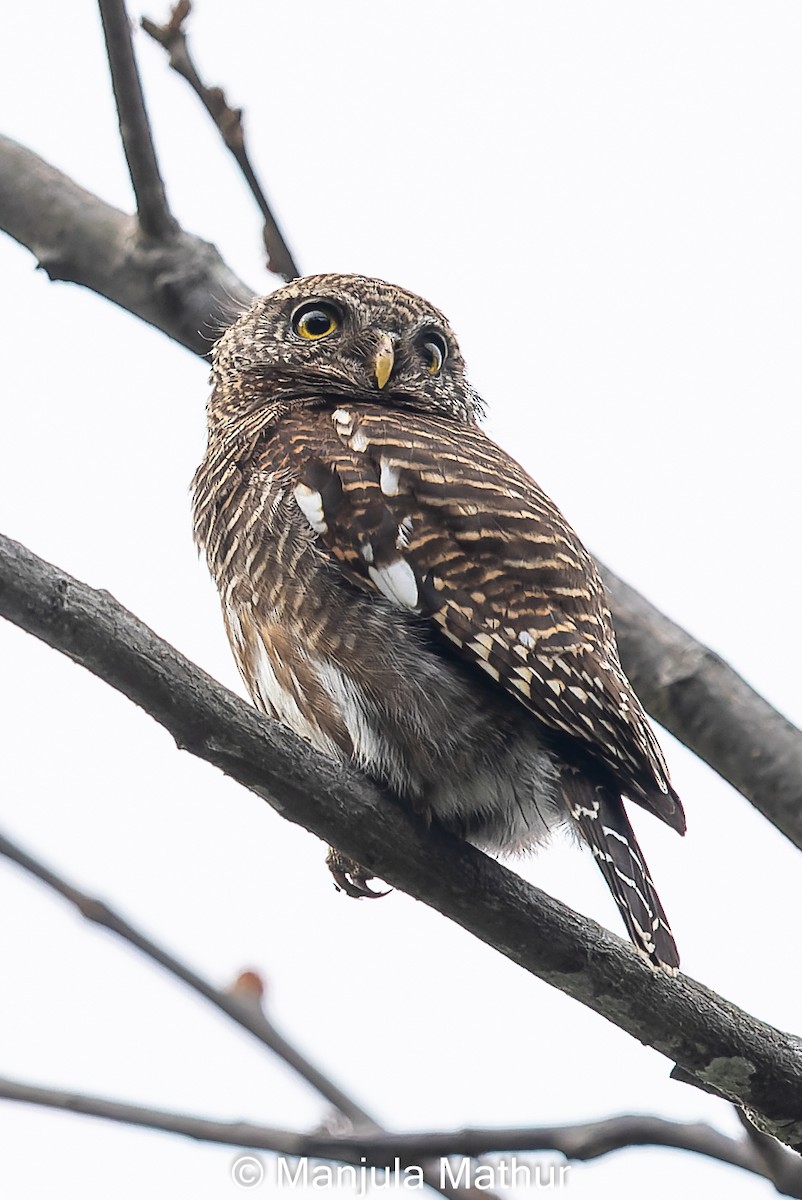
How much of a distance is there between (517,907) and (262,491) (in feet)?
4.41

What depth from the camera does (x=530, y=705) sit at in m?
3.62

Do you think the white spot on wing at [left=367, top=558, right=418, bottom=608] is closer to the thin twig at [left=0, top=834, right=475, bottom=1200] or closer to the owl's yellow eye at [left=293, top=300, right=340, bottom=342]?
the thin twig at [left=0, top=834, right=475, bottom=1200]

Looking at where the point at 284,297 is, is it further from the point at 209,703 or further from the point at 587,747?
the point at 209,703

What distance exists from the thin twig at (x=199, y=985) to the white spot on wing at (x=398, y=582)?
1.44 metres

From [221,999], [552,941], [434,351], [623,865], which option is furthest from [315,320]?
[221,999]

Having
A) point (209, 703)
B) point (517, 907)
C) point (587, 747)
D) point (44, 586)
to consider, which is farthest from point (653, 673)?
point (44, 586)

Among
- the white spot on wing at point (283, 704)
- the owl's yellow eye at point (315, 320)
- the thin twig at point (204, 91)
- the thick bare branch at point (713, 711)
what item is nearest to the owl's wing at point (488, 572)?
the white spot on wing at point (283, 704)

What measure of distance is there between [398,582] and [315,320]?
2138mm

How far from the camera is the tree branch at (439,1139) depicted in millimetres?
2023

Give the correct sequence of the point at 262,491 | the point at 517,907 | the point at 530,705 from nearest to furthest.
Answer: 1. the point at 517,907
2. the point at 530,705
3. the point at 262,491

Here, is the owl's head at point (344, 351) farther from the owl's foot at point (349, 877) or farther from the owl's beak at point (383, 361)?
the owl's foot at point (349, 877)

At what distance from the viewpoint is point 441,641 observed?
374 cm

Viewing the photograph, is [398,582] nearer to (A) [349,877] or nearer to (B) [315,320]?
(A) [349,877]

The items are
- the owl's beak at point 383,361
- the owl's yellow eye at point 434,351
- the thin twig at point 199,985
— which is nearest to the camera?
the thin twig at point 199,985
